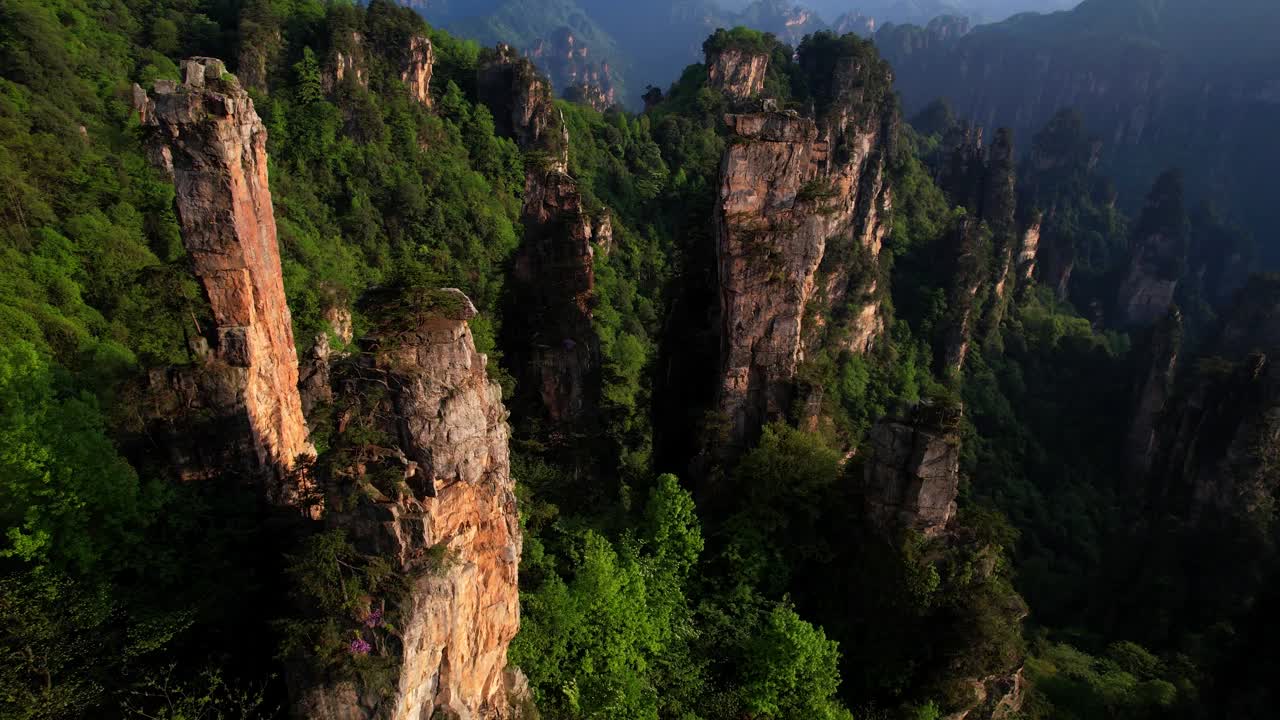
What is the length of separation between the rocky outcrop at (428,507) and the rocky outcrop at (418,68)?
185ft

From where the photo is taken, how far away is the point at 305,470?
14.0 metres

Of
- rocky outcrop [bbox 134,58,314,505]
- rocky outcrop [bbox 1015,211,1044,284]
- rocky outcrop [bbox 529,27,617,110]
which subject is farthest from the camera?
rocky outcrop [bbox 529,27,617,110]

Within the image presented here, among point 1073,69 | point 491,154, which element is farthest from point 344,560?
point 1073,69

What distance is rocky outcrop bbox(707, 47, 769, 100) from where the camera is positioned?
74.6m

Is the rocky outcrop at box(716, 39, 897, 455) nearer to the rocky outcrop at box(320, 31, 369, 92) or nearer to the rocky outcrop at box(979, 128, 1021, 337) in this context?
the rocky outcrop at box(320, 31, 369, 92)

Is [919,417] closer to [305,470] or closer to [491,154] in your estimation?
[305,470]

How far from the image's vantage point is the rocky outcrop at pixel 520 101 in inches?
2527

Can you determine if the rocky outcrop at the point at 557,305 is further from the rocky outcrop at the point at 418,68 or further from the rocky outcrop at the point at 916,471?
the rocky outcrop at the point at 418,68

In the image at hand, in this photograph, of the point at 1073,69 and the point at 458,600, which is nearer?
the point at 458,600

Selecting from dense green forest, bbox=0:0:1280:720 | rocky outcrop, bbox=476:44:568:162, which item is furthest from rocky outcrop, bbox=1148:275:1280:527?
rocky outcrop, bbox=476:44:568:162

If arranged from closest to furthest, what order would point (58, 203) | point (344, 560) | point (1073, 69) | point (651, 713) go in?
point (344, 560) → point (651, 713) → point (58, 203) → point (1073, 69)

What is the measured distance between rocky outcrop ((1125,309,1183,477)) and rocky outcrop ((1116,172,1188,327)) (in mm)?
32097

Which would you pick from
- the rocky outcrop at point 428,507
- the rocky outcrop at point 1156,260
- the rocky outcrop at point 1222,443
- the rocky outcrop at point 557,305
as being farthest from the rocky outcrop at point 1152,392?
the rocky outcrop at point 428,507

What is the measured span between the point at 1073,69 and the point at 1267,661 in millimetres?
147315
